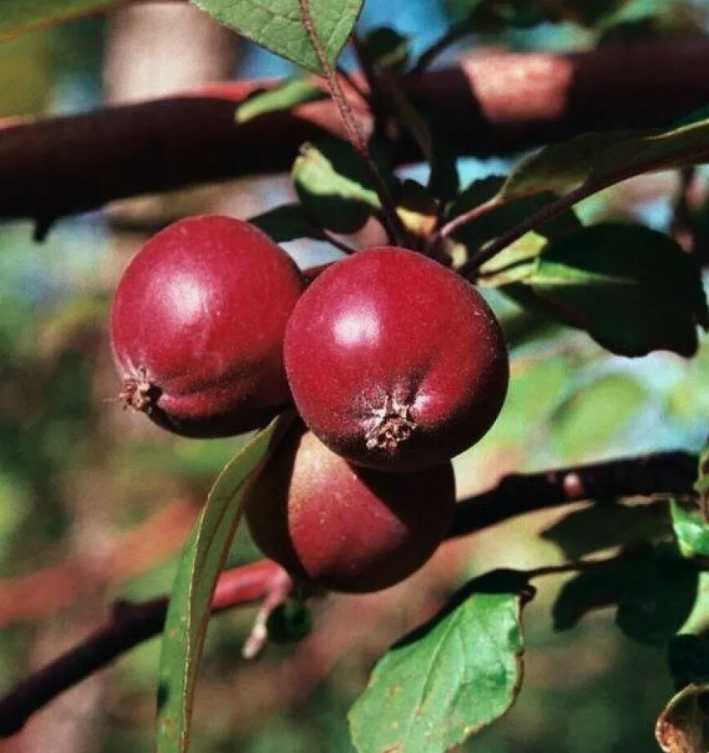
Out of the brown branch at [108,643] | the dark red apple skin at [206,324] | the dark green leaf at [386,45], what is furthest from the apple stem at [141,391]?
Result: the dark green leaf at [386,45]

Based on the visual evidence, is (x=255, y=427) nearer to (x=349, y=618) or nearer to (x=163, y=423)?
(x=163, y=423)

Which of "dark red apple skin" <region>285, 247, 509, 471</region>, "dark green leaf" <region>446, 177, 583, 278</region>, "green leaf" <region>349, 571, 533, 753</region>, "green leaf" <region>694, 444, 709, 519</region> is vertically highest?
"dark red apple skin" <region>285, 247, 509, 471</region>

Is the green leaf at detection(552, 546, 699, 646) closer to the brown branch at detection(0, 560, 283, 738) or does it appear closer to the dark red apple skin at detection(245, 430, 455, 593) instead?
the dark red apple skin at detection(245, 430, 455, 593)

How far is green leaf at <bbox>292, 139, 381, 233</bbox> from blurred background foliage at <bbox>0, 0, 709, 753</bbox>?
0.30 m

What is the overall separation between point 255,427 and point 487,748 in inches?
156

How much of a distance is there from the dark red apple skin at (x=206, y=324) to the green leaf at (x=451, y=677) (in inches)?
6.7

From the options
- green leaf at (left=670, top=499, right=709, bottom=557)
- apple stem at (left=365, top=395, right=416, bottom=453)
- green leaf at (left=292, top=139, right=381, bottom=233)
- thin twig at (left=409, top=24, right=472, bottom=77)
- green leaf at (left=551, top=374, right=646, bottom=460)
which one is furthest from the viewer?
green leaf at (left=551, top=374, right=646, bottom=460)

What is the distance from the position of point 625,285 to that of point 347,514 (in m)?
0.25

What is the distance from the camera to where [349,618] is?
3262mm

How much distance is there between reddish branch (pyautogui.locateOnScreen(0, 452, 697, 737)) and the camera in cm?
82

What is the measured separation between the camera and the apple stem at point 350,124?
0.65m

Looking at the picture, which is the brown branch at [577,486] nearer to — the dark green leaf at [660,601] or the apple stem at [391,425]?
the dark green leaf at [660,601]

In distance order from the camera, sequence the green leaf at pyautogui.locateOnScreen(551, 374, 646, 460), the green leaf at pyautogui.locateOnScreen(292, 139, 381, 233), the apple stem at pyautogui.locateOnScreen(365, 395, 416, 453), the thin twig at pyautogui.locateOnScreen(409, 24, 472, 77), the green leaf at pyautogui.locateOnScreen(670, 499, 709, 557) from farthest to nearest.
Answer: the green leaf at pyautogui.locateOnScreen(551, 374, 646, 460)
the thin twig at pyautogui.locateOnScreen(409, 24, 472, 77)
the green leaf at pyautogui.locateOnScreen(292, 139, 381, 233)
the green leaf at pyautogui.locateOnScreen(670, 499, 709, 557)
the apple stem at pyautogui.locateOnScreen(365, 395, 416, 453)

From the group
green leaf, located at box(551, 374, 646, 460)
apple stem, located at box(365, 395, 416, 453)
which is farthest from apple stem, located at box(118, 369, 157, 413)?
green leaf, located at box(551, 374, 646, 460)
